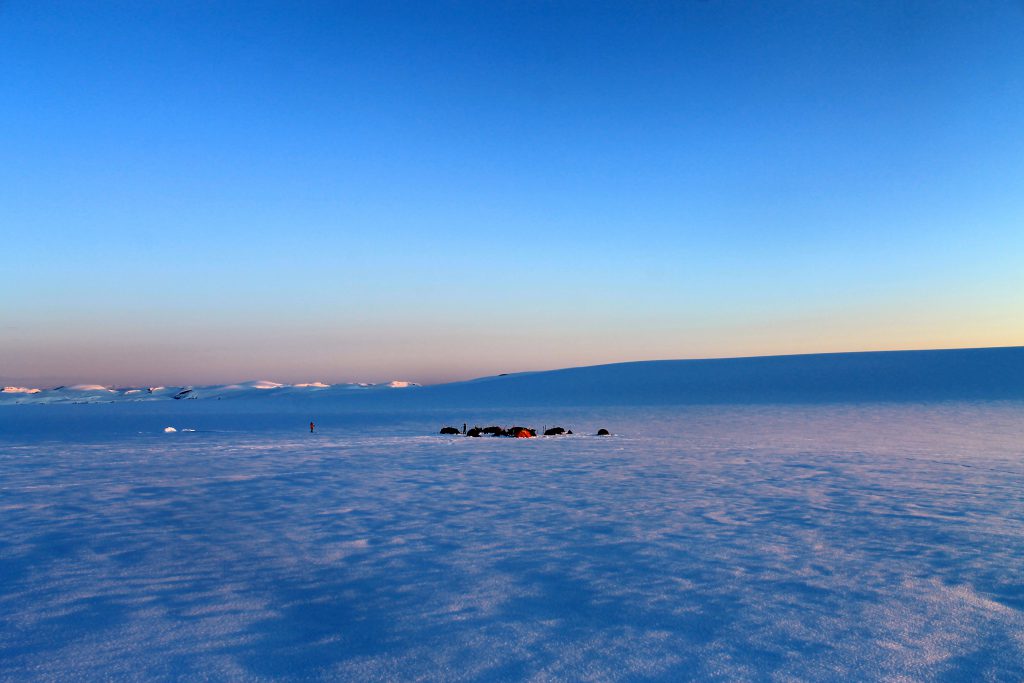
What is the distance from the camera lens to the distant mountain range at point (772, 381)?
3866cm

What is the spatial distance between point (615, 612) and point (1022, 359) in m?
55.1

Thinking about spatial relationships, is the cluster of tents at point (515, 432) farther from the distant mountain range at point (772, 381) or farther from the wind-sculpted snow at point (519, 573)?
the distant mountain range at point (772, 381)

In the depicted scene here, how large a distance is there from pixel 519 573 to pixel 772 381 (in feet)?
151

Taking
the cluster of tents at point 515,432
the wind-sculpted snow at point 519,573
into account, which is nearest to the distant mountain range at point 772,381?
the cluster of tents at point 515,432

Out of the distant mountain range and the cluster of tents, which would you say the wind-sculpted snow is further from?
the distant mountain range

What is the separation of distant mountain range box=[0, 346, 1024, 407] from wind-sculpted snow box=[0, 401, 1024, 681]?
30712mm

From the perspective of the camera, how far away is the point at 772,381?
4656 centimetres

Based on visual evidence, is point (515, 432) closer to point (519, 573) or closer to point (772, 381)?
point (519, 573)

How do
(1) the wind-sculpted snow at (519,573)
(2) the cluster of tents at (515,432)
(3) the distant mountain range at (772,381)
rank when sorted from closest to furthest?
(1) the wind-sculpted snow at (519,573), (2) the cluster of tents at (515,432), (3) the distant mountain range at (772,381)

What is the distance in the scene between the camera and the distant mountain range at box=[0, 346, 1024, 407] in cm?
3866

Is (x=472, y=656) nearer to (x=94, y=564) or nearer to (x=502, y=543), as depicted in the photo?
(x=502, y=543)

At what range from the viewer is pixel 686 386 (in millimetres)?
47969

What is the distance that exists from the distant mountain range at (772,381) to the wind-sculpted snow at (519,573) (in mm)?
30712

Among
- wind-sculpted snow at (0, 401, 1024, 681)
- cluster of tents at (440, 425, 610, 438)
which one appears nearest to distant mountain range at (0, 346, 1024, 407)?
cluster of tents at (440, 425, 610, 438)
